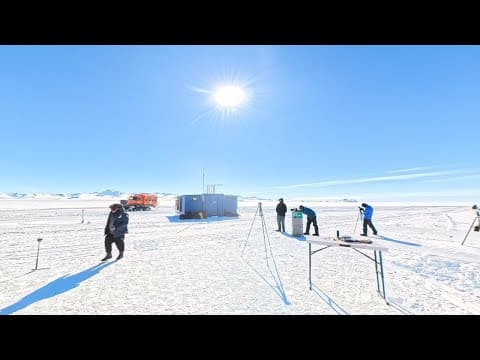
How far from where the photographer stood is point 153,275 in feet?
15.5

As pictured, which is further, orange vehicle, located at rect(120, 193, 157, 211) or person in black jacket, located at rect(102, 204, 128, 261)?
orange vehicle, located at rect(120, 193, 157, 211)

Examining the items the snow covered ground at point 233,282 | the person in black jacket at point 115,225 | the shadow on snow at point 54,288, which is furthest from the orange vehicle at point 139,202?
the shadow on snow at point 54,288

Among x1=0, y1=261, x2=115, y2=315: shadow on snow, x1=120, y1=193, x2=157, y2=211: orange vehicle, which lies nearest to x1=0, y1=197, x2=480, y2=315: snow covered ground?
x1=0, y1=261, x2=115, y2=315: shadow on snow

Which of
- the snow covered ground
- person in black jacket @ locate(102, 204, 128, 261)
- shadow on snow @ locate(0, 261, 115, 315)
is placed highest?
person in black jacket @ locate(102, 204, 128, 261)

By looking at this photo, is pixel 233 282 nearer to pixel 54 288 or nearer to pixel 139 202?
pixel 54 288

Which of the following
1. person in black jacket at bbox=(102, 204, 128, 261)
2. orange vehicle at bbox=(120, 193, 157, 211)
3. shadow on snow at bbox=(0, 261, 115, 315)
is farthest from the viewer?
orange vehicle at bbox=(120, 193, 157, 211)

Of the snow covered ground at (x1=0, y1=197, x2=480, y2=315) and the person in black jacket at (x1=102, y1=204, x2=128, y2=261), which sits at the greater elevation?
the person in black jacket at (x1=102, y1=204, x2=128, y2=261)

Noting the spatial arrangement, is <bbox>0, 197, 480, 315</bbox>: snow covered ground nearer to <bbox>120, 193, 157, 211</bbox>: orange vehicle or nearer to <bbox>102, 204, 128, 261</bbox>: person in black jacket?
<bbox>102, 204, 128, 261</bbox>: person in black jacket

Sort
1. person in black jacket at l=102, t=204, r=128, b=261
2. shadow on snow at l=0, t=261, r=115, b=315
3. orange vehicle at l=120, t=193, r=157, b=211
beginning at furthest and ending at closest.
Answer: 1. orange vehicle at l=120, t=193, r=157, b=211
2. person in black jacket at l=102, t=204, r=128, b=261
3. shadow on snow at l=0, t=261, r=115, b=315

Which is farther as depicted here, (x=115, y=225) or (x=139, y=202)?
(x=139, y=202)

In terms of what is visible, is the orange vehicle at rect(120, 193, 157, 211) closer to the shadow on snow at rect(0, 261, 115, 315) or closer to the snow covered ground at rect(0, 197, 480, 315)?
the snow covered ground at rect(0, 197, 480, 315)

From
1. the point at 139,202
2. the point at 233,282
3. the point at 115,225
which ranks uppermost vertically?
the point at 139,202

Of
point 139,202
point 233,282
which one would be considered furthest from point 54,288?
point 139,202
